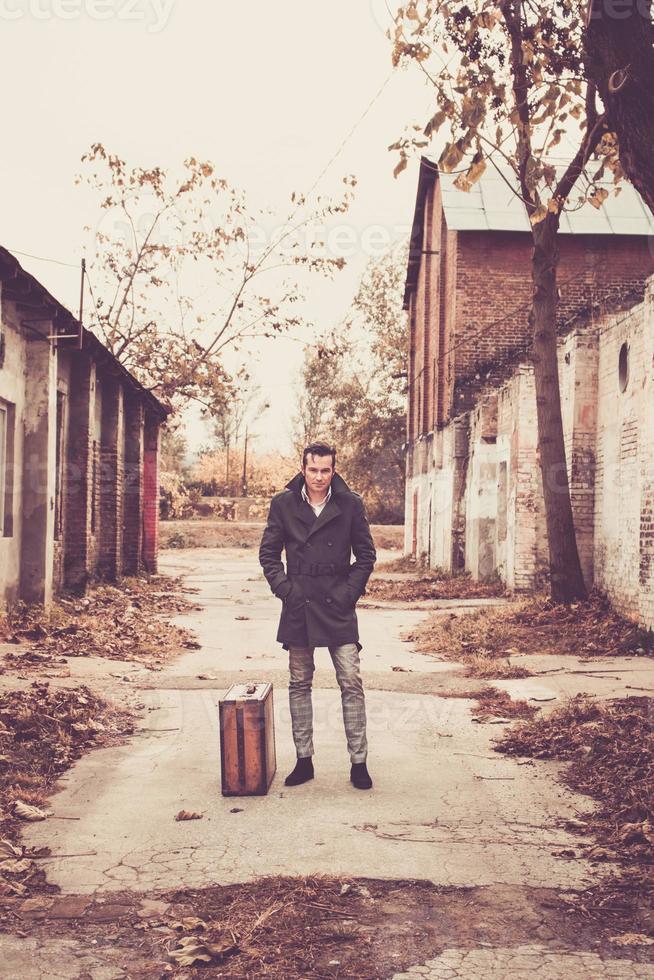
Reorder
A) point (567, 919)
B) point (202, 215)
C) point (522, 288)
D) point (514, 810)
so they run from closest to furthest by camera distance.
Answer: point (567, 919) → point (514, 810) → point (522, 288) → point (202, 215)

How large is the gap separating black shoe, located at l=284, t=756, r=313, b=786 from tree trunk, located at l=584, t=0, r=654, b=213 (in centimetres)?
384

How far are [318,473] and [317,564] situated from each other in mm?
561

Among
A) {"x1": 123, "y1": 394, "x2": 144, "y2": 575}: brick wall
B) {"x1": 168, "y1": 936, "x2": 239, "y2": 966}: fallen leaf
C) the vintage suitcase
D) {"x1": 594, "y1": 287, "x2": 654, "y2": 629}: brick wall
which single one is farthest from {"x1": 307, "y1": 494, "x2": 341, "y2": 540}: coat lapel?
{"x1": 123, "y1": 394, "x2": 144, "y2": 575}: brick wall

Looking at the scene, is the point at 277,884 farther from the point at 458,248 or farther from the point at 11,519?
the point at 458,248

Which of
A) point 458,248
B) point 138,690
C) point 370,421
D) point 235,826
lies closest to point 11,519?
point 138,690

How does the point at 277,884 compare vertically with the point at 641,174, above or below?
below

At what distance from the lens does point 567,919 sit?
13.4 feet

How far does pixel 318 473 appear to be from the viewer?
6.21 meters

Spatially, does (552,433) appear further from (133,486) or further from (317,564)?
(133,486)

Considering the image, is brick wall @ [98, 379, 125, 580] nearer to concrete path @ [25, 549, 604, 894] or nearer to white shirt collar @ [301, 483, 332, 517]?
concrete path @ [25, 549, 604, 894]

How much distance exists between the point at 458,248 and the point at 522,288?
1.92 meters

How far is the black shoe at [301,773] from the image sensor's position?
6.08 metres

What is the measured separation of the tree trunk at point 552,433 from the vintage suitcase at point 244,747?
8974 mm

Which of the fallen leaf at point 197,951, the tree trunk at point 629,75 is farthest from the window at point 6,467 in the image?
the fallen leaf at point 197,951
